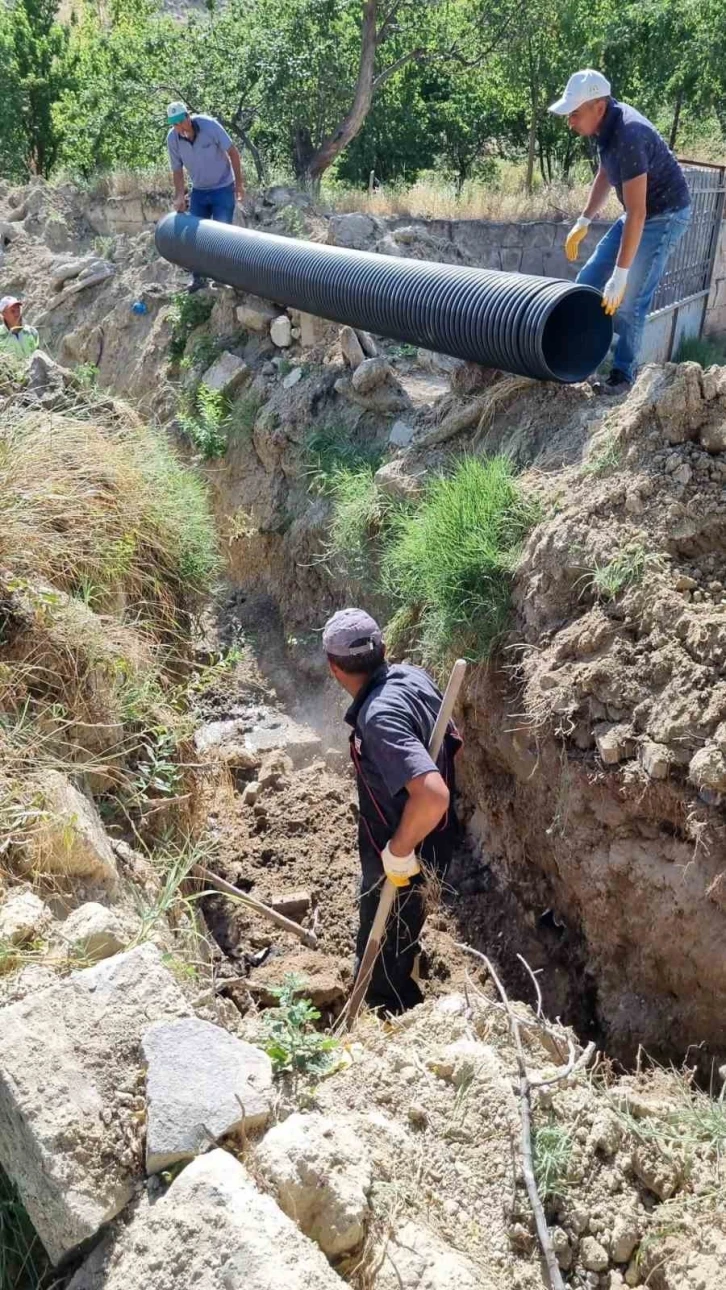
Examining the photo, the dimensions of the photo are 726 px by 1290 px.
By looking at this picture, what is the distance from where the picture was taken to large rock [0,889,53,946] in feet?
7.73

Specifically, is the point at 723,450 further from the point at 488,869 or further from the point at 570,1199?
the point at 570,1199

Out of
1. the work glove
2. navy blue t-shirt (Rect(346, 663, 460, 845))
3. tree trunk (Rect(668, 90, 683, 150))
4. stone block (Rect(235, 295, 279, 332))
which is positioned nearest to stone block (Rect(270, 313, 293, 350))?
stone block (Rect(235, 295, 279, 332))

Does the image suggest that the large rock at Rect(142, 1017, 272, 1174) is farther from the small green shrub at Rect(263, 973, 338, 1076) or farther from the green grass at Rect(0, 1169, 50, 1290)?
the green grass at Rect(0, 1169, 50, 1290)

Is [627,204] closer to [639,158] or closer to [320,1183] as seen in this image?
[639,158]

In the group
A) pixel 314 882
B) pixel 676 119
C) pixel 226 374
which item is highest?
pixel 676 119

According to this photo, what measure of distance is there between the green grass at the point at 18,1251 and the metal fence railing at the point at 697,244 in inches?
250

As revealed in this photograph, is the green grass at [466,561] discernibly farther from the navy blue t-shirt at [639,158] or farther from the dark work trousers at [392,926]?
the navy blue t-shirt at [639,158]

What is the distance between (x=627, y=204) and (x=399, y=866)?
10.9ft

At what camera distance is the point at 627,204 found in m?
4.46

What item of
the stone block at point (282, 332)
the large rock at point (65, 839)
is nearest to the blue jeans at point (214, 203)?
the stone block at point (282, 332)

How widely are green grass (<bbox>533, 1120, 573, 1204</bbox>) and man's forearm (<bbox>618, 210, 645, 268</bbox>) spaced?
387 centimetres

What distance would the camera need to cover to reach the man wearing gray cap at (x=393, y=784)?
304 centimetres

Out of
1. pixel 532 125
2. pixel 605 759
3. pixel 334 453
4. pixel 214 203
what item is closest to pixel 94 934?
pixel 605 759

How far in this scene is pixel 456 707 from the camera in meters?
4.19
